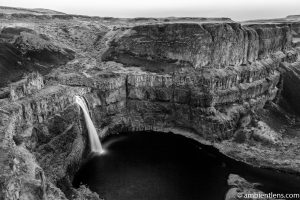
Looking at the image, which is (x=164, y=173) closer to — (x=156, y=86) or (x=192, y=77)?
(x=156, y=86)

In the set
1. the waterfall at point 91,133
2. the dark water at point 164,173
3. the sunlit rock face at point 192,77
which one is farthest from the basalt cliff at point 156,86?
the dark water at point 164,173

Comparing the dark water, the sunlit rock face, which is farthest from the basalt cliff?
the dark water

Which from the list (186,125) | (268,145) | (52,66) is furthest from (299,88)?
(52,66)

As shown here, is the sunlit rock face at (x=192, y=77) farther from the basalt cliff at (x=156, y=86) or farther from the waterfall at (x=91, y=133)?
the waterfall at (x=91, y=133)

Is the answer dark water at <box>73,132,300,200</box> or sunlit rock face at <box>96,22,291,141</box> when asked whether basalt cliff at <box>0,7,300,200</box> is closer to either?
sunlit rock face at <box>96,22,291,141</box>

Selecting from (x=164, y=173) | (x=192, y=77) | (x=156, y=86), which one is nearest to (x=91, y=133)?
(x=164, y=173)
